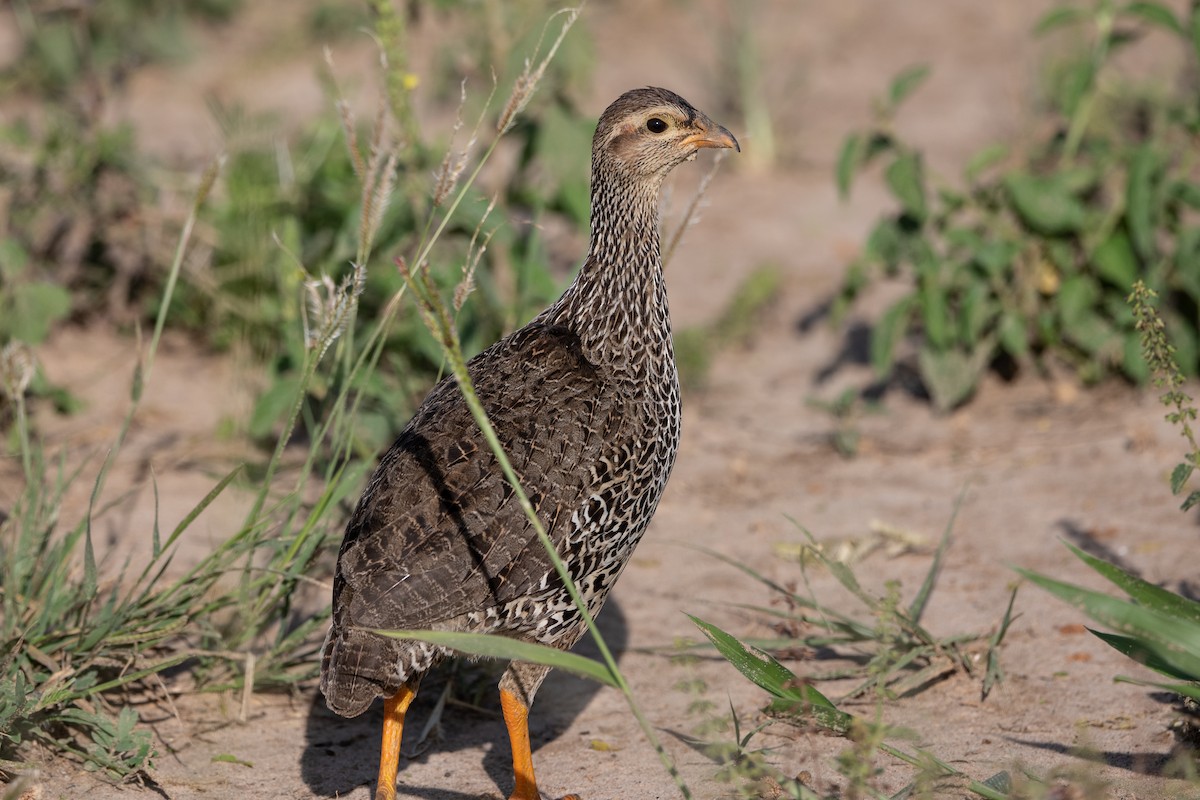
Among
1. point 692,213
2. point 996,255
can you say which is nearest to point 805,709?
point 692,213

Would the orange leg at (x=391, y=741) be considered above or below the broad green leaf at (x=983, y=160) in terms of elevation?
below

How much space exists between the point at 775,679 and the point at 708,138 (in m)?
1.90

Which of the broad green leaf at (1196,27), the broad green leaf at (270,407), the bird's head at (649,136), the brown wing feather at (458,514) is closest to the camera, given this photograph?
the brown wing feather at (458,514)

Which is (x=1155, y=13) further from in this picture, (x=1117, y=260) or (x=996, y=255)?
(x=996, y=255)

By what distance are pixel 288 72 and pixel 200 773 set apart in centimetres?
839

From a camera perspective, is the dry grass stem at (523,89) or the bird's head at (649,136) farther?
the bird's head at (649,136)

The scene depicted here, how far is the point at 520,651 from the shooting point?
124 inches

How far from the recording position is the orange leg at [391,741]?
3879mm

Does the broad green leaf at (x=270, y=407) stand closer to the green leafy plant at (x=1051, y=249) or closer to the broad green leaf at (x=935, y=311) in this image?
the green leafy plant at (x=1051, y=249)

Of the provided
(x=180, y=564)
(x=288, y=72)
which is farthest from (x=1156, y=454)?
(x=288, y=72)

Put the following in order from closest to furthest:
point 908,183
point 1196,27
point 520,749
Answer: point 520,749
point 1196,27
point 908,183

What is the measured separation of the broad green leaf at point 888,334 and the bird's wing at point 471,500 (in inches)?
115

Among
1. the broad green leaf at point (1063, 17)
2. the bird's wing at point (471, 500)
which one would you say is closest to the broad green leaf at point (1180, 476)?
the bird's wing at point (471, 500)

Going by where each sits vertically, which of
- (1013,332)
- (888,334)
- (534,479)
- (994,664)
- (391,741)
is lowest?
(391,741)
